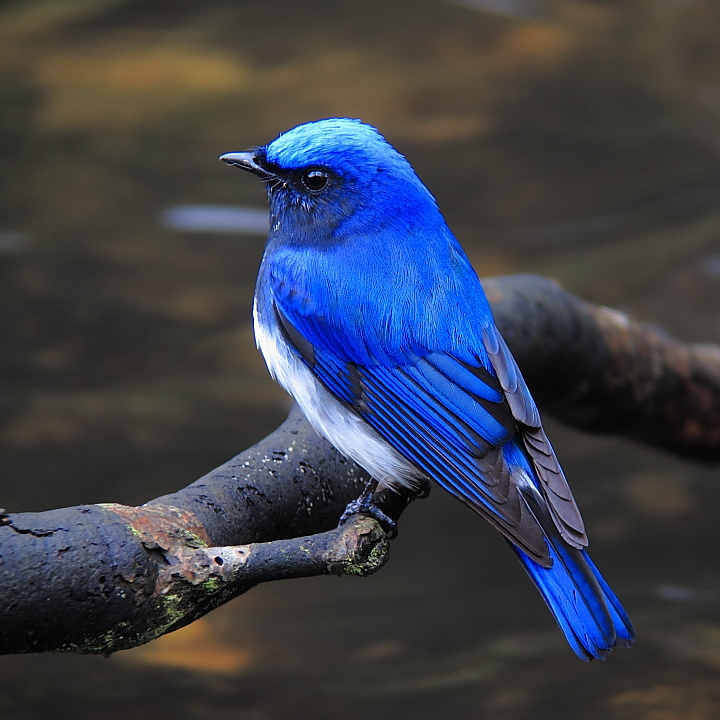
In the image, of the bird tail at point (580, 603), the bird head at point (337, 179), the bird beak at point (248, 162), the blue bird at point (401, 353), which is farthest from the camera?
the bird beak at point (248, 162)

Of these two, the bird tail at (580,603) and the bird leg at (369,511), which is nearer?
the bird tail at (580,603)

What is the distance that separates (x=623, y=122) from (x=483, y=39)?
1.02 meters

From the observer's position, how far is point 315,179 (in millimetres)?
2982

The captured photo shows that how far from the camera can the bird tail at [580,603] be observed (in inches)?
91.5

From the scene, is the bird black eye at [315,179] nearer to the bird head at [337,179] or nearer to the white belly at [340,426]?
the bird head at [337,179]

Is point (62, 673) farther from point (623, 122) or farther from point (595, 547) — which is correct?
point (623, 122)

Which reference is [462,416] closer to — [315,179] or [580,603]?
[580,603]

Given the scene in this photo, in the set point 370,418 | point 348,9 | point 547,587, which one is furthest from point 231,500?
point 348,9

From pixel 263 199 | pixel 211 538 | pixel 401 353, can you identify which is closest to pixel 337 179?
pixel 401 353

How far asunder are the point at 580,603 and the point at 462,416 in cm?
54

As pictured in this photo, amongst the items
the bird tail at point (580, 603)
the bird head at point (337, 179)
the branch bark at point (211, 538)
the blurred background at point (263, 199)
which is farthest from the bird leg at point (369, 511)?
the blurred background at point (263, 199)

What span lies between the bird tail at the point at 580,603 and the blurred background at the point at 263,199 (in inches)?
103

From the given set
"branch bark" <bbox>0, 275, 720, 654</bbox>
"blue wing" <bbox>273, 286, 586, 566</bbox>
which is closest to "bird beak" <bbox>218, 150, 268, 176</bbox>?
"blue wing" <bbox>273, 286, 586, 566</bbox>

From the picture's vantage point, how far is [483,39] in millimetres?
6781
